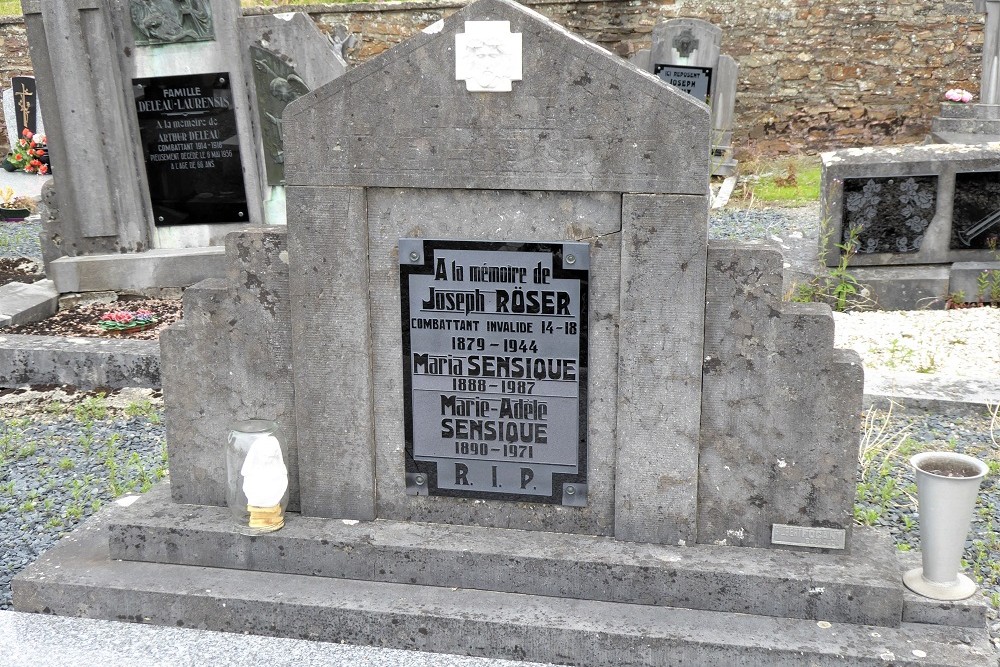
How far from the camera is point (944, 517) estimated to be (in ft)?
10.3

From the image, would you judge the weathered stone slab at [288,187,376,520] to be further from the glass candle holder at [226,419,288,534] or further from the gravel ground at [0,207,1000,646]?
the gravel ground at [0,207,1000,646]

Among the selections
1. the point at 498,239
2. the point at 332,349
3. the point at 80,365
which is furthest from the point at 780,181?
the point at 332,349

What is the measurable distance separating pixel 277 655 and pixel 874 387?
345 cm

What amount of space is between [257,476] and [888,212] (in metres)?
5.81

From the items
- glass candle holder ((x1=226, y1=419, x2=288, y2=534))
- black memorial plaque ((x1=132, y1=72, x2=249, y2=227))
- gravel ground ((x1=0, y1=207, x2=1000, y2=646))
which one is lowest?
gravel ground ((x1=0, y1=207, x2=1000, y2=646))

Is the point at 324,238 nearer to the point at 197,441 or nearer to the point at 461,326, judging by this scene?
the point at 461,326

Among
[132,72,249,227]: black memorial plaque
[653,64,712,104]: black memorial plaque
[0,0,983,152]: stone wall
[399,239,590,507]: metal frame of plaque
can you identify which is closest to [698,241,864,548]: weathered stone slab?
[399,239,590,507]: metal frame of plaque

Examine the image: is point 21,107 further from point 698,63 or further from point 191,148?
point 698,63

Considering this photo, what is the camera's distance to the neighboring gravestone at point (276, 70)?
7.51 meters

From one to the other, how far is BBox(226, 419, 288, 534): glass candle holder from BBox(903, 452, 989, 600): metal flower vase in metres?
2.16

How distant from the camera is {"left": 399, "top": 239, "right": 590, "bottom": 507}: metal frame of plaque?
3.36 metres

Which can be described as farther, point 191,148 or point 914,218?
point 914,218

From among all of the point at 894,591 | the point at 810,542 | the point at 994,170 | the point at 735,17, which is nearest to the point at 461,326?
the point at 810,542

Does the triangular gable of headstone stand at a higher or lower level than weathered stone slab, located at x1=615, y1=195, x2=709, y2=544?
higher
